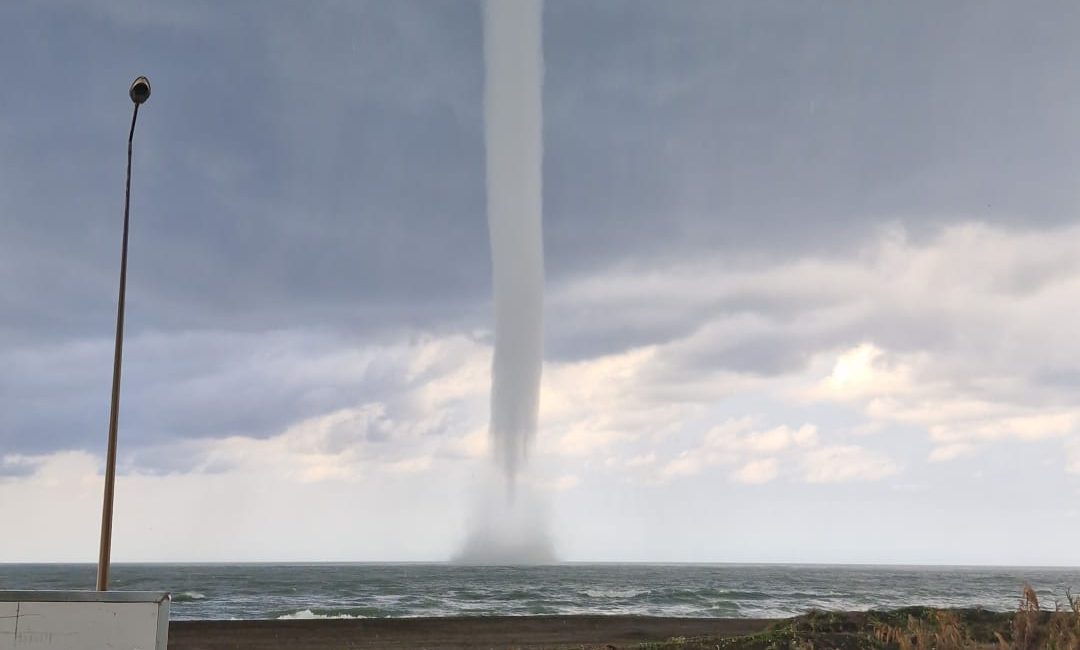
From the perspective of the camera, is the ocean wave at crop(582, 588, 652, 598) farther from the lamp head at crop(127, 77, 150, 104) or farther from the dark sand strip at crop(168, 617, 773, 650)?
the lamp head at crop(127, 77, 150, 104)

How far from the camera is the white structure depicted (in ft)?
39.1

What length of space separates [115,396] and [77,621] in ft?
15.6

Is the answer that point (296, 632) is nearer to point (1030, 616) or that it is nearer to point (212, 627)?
point (212, 627)

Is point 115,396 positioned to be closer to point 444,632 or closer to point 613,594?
point 444,632

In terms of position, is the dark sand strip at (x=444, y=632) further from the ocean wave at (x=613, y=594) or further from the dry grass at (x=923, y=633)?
the ocean wave at (x=613, y=594)

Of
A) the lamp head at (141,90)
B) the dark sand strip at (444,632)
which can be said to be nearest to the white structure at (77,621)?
the lamp head at (141,90)

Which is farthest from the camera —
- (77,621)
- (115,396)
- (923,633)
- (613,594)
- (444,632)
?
(613,594)

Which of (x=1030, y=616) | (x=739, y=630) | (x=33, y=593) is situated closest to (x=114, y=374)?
(x=33, y=593)

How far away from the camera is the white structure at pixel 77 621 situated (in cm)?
1191

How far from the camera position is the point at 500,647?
29453mm

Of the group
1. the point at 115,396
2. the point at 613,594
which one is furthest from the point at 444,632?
the point at 613,594

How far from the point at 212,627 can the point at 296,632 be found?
13.8 ft

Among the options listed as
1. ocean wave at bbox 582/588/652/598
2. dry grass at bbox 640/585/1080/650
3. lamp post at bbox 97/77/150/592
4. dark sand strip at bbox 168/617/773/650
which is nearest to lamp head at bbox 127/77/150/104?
lamp post at bbox 97/77/150/592

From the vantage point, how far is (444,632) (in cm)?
3425
